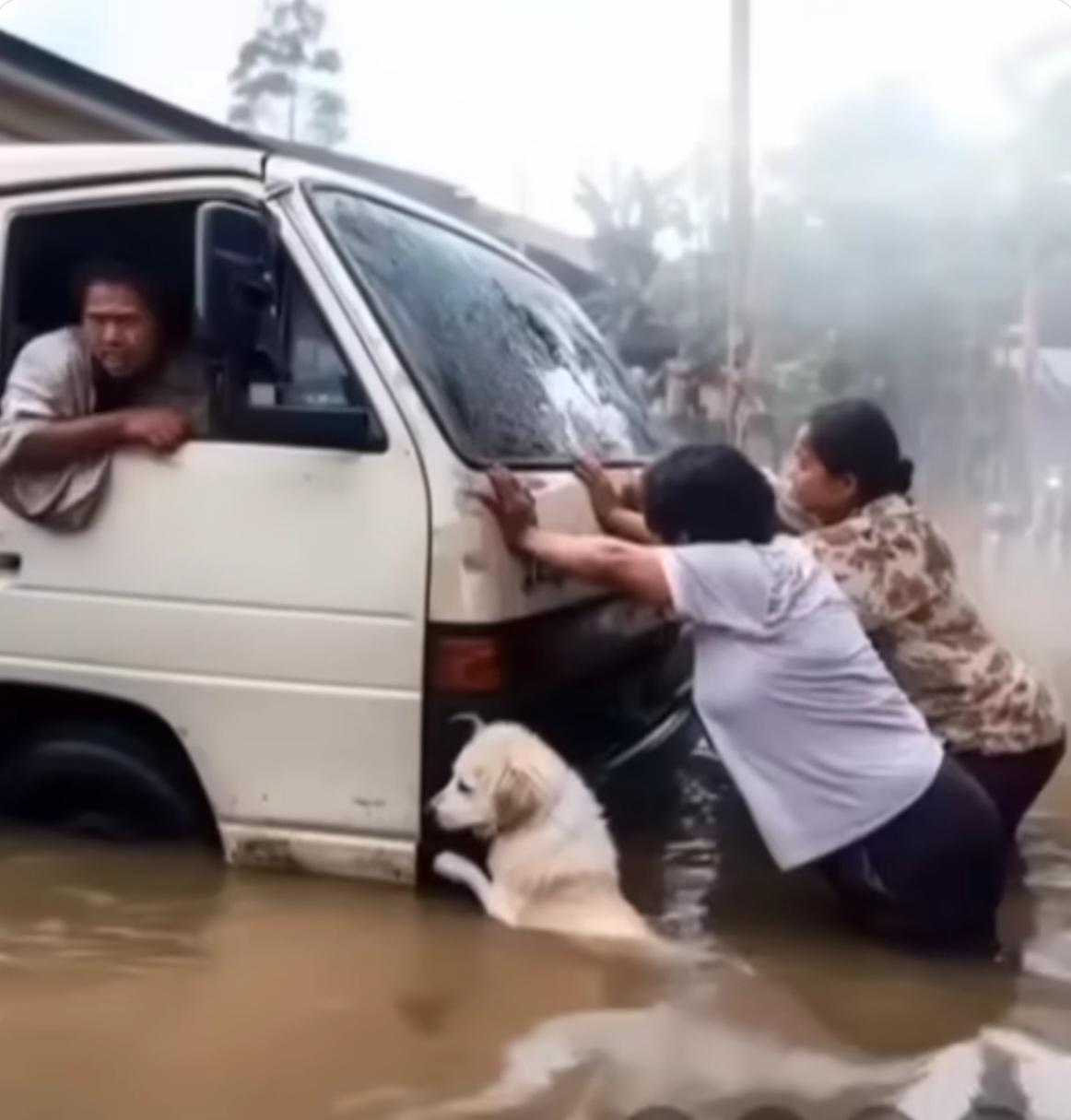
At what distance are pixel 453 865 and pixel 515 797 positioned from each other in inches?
10.6

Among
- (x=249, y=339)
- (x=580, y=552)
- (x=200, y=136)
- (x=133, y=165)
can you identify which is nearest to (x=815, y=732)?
(x=580, y=552)

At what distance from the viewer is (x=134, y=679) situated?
366 centimetres

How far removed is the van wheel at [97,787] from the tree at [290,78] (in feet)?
7.00

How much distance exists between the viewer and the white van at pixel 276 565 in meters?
3.51

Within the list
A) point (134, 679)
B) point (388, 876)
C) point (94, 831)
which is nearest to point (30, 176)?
point (134, 679)

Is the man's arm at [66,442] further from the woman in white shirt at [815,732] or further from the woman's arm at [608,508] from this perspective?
the woman's arm at [608,508]

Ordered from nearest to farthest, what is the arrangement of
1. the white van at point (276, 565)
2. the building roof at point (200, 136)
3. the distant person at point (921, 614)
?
the white van at point (276, 565) < the distant person at point (921, 614) < the building roof at point (200, 136)

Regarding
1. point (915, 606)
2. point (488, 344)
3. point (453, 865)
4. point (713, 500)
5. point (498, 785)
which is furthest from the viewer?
point (488, 344)

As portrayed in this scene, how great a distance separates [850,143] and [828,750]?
2342mm

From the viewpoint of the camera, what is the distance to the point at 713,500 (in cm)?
363

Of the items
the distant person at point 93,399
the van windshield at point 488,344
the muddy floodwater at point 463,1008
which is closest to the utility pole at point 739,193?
the van windshield at point 488,344

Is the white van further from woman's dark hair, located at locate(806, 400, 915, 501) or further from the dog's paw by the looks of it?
woman's dark hair, located at locate(806, 400, 915, 501)

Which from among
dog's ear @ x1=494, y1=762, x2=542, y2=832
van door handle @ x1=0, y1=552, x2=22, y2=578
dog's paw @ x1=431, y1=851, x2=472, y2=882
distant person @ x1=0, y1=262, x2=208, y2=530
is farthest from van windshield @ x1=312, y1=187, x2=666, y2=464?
van door handle @ x1=0, y1=552, x2=22, y2=578

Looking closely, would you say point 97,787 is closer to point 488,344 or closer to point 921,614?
point 488,344
